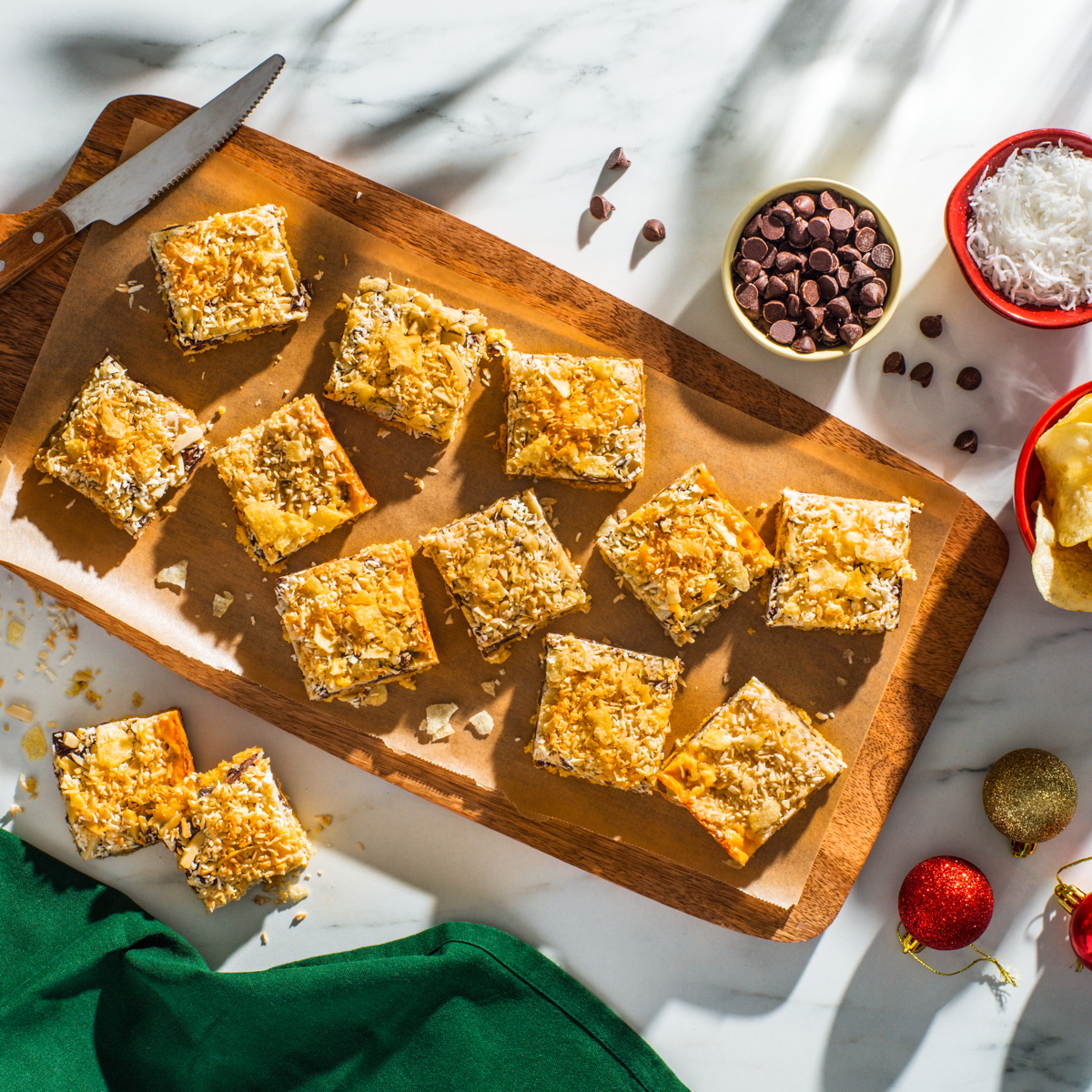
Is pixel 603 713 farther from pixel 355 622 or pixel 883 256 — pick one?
pixel 883 256

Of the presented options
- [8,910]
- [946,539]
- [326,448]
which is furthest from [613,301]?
[8,910]

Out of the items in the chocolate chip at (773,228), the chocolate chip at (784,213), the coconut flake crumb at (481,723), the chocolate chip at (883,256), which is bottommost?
the coconut flake crumb at (481,723)

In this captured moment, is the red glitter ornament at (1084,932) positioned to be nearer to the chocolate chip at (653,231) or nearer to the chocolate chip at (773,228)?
the chocolate chip at (773,228)

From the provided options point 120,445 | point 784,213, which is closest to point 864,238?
point 784,213

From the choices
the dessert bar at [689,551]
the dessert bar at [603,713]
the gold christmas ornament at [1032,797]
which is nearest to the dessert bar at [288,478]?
the dessert bar at [603,713]

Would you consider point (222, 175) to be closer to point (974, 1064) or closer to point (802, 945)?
point (802, 945)

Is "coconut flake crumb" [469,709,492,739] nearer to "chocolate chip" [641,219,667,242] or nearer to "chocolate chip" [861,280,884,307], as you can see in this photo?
"chocolate chip" [641,219,667,242]
